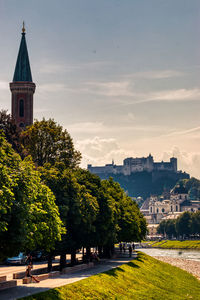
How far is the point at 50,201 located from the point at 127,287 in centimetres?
1254

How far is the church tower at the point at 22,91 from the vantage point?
340ft

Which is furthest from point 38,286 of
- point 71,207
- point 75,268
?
point 75,268

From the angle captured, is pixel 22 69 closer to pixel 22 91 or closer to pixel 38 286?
pixel 22 91

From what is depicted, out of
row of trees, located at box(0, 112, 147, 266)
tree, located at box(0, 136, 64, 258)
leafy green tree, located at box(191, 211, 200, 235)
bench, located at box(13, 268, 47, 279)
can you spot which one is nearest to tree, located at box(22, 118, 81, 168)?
row of trees, located at box(0, 112, 147, 266)

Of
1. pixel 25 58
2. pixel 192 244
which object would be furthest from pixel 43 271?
pixel 192 244

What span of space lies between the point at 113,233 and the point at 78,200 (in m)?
10.8

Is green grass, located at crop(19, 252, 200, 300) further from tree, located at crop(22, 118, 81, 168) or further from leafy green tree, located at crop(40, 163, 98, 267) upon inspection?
tree, located at crop(22, 118, 81, 168)

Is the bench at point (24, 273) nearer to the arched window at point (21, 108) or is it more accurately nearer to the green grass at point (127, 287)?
the green grass at point (127, 287)

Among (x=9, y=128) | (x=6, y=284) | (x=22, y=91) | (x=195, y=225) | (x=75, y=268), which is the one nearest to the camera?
(x=6, y=284)

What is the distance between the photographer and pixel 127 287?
39.8m

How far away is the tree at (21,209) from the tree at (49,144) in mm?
35090

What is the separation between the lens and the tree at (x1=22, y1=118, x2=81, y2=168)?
217ft

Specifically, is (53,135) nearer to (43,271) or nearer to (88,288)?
(43,271)

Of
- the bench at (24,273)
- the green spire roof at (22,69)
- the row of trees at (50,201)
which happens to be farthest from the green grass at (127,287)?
the green spire roof at (22,69)
